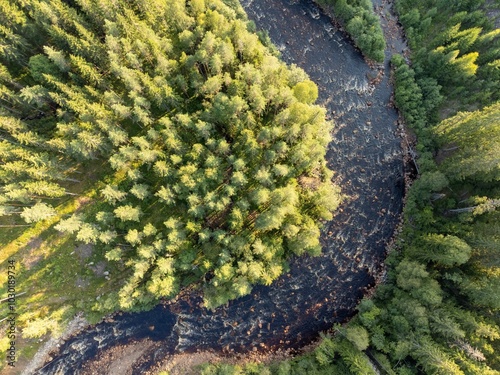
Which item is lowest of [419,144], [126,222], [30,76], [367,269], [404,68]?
[126,222]

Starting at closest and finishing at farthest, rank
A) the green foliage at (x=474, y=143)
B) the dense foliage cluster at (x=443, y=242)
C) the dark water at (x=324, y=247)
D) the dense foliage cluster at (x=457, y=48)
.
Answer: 1. the dense foliage cluster at (x=443, y=242)
2. the green foliage at (x=474, y=143)
3. the dark water at (x=324, y=247)
4. the dense foliage cluster at (x=457, y=48)

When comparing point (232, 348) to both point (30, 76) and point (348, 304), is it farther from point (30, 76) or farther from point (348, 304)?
point (30, 76)

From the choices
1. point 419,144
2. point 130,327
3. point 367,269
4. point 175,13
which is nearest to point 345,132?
point 419,144

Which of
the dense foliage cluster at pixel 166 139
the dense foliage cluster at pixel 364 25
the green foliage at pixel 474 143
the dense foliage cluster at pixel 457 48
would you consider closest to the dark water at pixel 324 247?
the dense foliage cluster at pixel 364 25

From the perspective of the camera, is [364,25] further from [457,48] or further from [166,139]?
[166,139]

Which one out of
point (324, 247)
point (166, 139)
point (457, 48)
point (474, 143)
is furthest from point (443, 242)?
point (166, 139)

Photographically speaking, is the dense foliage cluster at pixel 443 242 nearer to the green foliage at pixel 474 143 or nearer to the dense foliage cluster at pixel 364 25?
the green foliage at pixel 474 143
